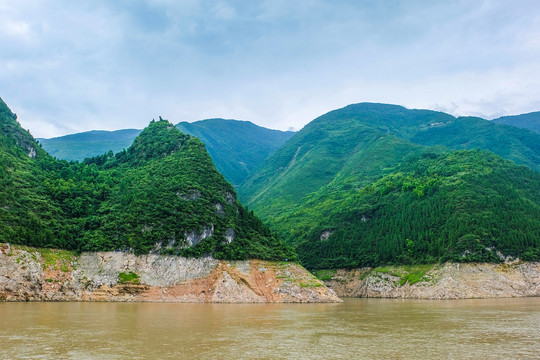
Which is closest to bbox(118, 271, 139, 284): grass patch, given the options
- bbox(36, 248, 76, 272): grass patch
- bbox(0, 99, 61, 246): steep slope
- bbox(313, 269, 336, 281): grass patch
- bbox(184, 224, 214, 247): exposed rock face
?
bbox(36, 248, 76, 272): grass patch

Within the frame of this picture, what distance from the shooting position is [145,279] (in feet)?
292

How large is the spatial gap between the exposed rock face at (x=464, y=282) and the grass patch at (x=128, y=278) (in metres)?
65.4

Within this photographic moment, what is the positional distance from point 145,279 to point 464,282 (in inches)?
2883

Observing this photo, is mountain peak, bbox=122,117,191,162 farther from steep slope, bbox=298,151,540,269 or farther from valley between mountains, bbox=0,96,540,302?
steep slope, bbox=298,151,540,269

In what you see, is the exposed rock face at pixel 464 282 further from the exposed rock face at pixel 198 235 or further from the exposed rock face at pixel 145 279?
the exposed rock face at pixel 198 235

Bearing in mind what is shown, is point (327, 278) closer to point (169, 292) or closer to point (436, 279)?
point (436, 279)

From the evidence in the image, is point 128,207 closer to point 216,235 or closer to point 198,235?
point 198,235

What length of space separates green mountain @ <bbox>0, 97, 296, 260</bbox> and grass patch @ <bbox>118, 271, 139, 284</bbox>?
582cm

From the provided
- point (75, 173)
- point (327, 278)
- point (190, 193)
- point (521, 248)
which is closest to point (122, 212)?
point (190, 193)

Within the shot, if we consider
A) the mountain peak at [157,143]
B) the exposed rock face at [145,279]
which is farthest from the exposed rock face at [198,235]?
the mountain peak at [157,143]

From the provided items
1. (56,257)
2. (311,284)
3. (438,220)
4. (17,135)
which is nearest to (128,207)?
(56,257)

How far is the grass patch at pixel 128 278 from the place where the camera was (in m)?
87.6

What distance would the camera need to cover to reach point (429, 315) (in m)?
63.6

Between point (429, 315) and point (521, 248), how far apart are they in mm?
67382
